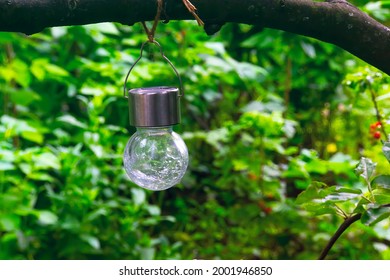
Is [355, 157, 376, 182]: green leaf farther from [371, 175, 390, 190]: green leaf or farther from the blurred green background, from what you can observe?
the blurred green background

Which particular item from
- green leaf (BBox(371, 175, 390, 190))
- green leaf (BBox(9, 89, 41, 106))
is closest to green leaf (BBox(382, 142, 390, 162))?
green leaf (BBox(371, 175, 390, 190))

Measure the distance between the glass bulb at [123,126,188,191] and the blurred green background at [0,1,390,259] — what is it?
65 cm

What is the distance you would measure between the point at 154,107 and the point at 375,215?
0.47m

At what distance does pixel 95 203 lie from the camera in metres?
2.42

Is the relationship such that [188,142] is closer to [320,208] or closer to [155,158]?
[155,158]

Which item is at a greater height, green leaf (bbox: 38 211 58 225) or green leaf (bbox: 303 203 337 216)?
green leaf (bbox: 303 203 337 216)

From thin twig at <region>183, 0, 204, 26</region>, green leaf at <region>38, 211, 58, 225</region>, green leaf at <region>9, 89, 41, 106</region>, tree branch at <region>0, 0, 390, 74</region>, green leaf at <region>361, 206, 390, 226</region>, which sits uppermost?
thin twig at <region>183, 0, 204, 26</region>

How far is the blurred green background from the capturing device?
2.33 meters

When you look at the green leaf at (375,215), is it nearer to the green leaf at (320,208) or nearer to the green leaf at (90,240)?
the green leaf at (320,208)

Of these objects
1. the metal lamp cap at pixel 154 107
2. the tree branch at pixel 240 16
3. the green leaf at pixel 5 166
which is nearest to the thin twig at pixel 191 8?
the tree branch at pixel 240 16

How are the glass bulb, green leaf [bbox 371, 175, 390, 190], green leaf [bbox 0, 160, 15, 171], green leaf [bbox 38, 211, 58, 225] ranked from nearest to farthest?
green leaf [bbox 371, 175, 390, 190] → the glass bulb → green leaf [bbox 0, 160, 15, 171] → green leaf [bbox 38, 211, 58, 225]

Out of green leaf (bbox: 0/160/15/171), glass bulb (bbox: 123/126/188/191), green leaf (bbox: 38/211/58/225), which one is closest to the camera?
glass bulb (bbox: 123/126/188/191)

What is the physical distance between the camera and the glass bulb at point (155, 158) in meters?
1.25
